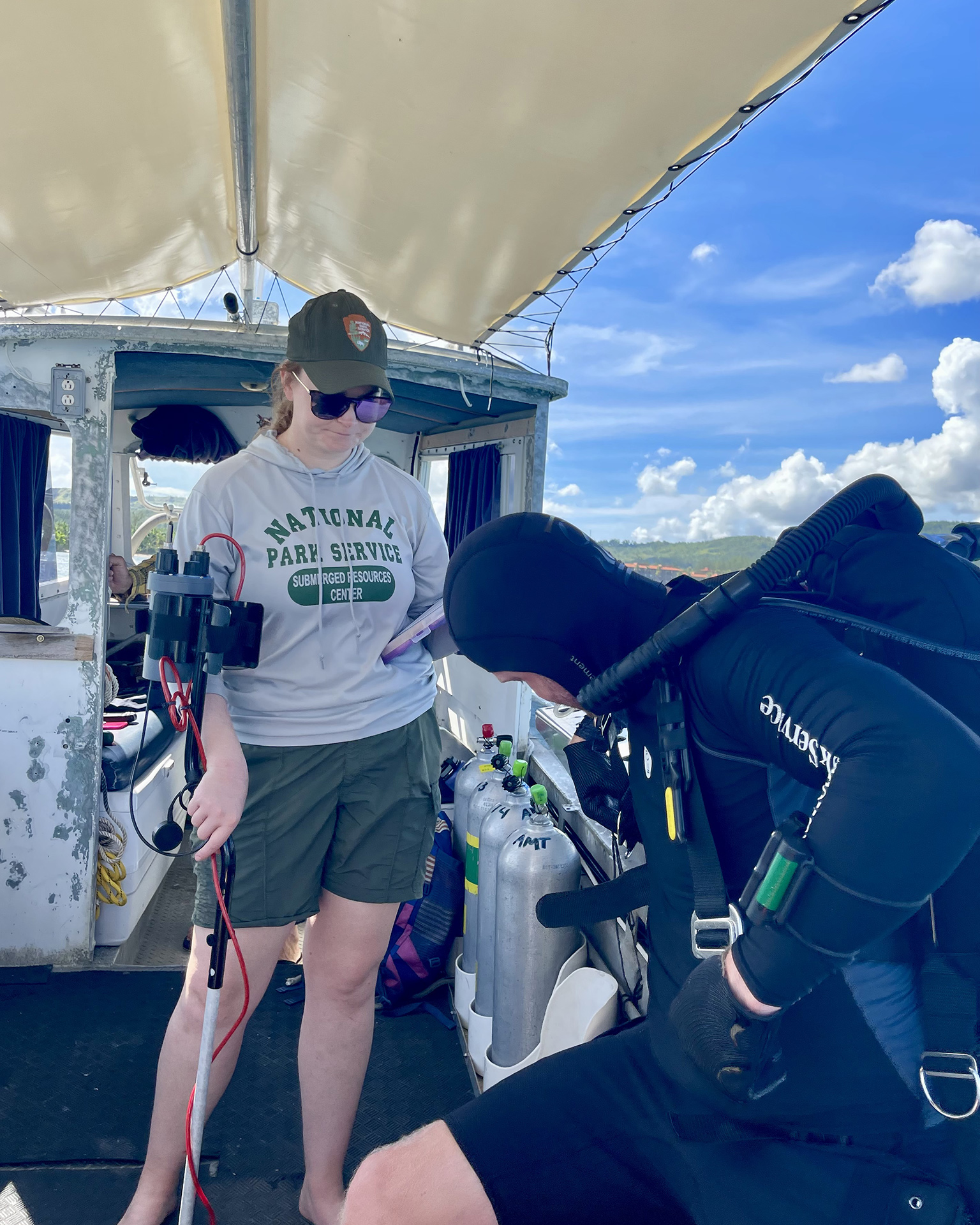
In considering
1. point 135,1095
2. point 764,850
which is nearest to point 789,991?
point 764,850

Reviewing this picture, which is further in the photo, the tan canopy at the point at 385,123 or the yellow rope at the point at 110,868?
the yellow rope at the point at 110,868

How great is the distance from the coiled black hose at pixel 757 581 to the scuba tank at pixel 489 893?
1.68 m

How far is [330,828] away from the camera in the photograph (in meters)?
1.96

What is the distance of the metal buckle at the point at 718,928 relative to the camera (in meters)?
1.08

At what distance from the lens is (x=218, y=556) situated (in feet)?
5.94

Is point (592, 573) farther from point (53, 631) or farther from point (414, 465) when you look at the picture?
point (414, 465)

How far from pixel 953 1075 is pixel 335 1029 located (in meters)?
1.45

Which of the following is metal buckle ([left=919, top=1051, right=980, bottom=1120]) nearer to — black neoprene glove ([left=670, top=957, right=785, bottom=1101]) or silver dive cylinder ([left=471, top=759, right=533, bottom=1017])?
black neoprene glove ([left=670, top=957, right=785, bottom=1101])

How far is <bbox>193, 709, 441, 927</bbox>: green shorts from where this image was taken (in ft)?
6.19

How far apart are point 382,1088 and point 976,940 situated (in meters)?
2.25

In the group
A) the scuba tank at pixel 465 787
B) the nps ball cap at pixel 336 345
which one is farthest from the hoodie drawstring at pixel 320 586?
the scuba tank at pixel 465 787

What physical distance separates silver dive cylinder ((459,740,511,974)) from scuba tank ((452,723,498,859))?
0.19 m

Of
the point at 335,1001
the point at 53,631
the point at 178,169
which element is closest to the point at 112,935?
the point at 53,631

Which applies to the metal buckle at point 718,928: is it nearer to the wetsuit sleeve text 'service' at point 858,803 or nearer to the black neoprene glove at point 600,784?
the wetsuit sleeve text 'service' at point 858,803
